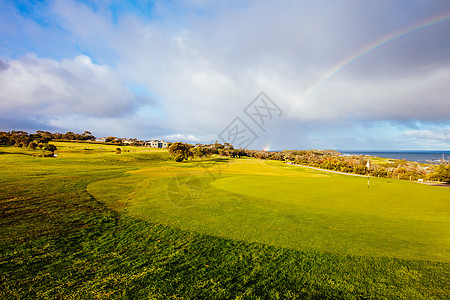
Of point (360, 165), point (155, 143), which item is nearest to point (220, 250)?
point (360, 165)

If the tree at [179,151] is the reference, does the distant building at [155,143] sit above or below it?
above

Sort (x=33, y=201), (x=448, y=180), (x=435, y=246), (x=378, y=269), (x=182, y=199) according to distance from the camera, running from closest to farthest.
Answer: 1. (x=378, y=269)
2. (x=435, y=246)
3. (x=33, y=201)
4. (x=182, y=199)
5. (x=448, y=180)

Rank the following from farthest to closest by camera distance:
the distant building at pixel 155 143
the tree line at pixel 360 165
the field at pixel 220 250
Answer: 1. the distant building at pixel 155 143
2. the tree line at pixel 360 165
3. the field at pixel 220 250

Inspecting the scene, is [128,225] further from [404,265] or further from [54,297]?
[404,265]

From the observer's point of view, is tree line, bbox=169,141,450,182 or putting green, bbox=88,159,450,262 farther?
tree line, bbox=169,141,450,182

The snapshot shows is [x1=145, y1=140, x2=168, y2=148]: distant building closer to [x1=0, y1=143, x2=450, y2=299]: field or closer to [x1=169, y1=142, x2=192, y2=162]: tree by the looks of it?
[x1=169, y1=142, x2=192, y2=162]: tree

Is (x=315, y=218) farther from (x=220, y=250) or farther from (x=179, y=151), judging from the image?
(x=179, y=151)

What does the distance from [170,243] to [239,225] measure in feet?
10.6

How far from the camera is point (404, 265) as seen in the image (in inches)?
217

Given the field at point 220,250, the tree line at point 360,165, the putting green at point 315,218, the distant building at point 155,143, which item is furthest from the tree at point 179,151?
the distant building at point 155,143

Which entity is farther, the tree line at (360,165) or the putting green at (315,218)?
the tree line at (360,165)

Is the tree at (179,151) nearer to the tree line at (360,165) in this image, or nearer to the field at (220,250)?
the tree line at (360,165)

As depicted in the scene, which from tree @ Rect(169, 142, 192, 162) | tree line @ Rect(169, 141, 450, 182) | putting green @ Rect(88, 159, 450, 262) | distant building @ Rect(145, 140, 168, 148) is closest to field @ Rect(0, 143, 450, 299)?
putting green @ Rect(88, 159, 450, 262)

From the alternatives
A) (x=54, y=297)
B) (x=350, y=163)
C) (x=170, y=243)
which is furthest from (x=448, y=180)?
(x=54, y=297)
